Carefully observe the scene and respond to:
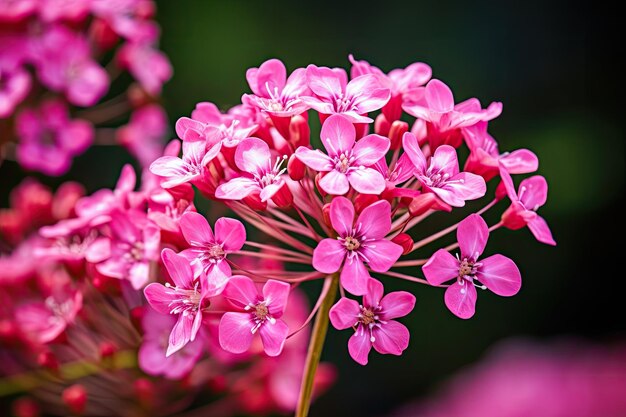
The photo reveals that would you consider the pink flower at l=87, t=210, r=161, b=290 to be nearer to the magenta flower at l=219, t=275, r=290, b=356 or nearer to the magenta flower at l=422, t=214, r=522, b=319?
the magenta flower at l=219, t=275, r=290, b=356

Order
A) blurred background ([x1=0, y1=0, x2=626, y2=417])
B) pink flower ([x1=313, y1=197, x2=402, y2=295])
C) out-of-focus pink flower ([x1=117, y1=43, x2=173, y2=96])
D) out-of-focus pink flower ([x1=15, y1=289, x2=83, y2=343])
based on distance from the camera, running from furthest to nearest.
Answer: blurred background ([x1=0, y1=0, x2=626, y2=417])
out-of-focus pink flower ([x1=117, y1=43, x2=173, y2=96])
out-of-focus pink flower ([x1=15, y1=289, x2=83, y2=343])
pink flower ([x1=313, y1=197, x2=402, y2=295])

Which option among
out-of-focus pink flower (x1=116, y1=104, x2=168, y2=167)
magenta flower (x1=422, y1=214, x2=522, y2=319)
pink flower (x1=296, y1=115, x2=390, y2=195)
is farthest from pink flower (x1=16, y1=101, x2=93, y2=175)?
magenta flower (x1=422, y1=214, x2=522, y2=319)

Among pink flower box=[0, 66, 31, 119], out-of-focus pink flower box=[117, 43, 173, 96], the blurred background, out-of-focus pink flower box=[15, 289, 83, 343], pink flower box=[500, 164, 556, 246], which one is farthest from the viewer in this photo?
the blurred background

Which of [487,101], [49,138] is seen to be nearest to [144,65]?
[49,138]

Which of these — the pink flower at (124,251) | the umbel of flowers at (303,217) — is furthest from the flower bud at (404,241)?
the pink flower at (124,251)

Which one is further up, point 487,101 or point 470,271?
point 470,271

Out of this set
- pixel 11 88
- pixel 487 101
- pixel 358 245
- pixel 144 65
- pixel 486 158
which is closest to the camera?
pixel 358 245

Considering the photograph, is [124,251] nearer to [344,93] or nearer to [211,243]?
[211,243]
